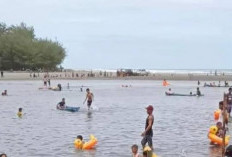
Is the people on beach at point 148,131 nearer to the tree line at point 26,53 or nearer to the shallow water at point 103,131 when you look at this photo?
the shallow water at point 103,131

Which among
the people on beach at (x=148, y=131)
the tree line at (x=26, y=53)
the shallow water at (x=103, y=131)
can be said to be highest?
the tree line at (x=26, y=53)

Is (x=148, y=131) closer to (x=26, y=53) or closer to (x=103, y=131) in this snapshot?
(x=103, y=131)

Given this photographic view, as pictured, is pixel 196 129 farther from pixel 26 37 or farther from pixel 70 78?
pixel 26 37

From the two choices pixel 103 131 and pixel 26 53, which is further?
pixel 26 53

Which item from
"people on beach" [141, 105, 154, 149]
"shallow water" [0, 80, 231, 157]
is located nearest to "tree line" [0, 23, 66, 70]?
"shallow water" [0, 80, 231, 157]

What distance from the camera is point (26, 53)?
137 m

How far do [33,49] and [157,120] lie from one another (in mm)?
104840

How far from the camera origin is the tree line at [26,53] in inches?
5399

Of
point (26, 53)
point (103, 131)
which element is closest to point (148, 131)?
point (103, 131)

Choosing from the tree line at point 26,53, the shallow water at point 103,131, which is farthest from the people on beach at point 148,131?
the tree line at point 26,53

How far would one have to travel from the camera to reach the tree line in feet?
450

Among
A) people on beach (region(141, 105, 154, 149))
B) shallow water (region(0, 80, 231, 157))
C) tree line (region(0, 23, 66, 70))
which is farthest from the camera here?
tree line (region(0, 23, 66, 70))

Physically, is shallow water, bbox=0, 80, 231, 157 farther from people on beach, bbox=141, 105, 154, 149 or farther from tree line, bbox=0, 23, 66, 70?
tree line, bbox=0, 23, 66, 70

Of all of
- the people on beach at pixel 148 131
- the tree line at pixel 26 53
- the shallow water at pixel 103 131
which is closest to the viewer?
the people on beach at pixel 148 131
